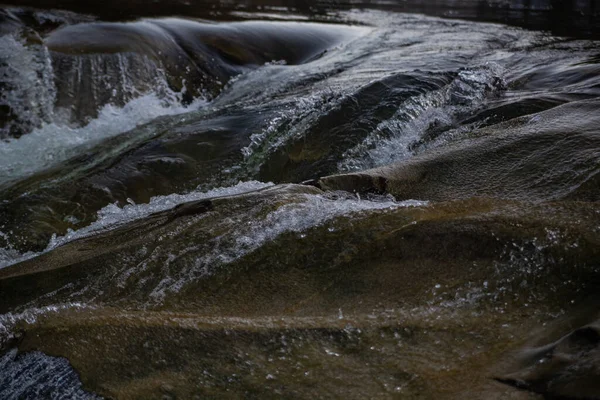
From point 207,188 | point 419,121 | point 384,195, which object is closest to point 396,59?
point 419,121

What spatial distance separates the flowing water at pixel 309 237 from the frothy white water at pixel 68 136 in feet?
0.09

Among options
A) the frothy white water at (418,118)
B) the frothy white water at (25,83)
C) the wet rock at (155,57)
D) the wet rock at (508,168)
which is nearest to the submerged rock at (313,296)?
the wet rock at (508,168)

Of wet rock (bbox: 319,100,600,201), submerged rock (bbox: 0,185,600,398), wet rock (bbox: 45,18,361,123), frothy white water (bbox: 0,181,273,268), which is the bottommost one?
frothy white water (bbox: 0,181,273,268)

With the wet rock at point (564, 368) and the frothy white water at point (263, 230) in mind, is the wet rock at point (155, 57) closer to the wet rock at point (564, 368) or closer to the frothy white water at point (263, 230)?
the frothy white water at point (263, 230)

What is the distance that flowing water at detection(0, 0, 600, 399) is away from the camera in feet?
7.77

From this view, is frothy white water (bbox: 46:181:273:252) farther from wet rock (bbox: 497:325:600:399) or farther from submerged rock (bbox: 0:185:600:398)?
wet rock (bbox: 497:325:600:399)

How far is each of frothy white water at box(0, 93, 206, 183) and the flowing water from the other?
28 mm

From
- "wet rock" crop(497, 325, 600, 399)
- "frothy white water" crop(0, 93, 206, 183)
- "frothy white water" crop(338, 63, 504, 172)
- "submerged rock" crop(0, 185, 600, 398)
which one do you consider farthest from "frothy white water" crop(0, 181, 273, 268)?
"wet rock" crop(497, 325, 600, 399)

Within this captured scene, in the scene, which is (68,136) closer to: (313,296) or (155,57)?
(155,57)

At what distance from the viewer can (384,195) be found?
3695 millimetres

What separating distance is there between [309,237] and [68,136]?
4451 millimetres

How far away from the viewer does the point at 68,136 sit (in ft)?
22.1

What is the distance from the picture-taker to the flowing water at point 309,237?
2.37m

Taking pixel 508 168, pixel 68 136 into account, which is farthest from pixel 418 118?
pixel 68 136
